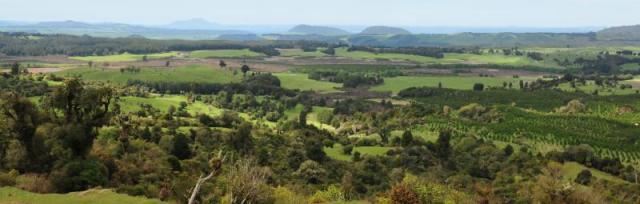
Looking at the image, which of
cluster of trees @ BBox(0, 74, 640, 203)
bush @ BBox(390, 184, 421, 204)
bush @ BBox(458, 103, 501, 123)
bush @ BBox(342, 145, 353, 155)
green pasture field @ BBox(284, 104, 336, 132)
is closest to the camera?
bush @ BBox(390, 184, 421, 204)

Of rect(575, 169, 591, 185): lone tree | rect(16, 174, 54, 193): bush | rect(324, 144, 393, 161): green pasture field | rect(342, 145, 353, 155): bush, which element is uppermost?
rect(16, 174, 54, 193): bush

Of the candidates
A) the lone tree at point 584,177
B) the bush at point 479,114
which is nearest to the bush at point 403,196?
the lone tree at point 584,177

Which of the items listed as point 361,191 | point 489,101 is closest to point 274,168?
point 361,191

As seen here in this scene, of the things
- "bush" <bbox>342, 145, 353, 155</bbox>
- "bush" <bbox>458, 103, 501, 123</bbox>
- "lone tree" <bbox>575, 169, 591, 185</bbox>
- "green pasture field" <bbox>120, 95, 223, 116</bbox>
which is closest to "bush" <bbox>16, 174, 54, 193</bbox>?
"bush" <bbox>342, 145, 353, 155</bbox>

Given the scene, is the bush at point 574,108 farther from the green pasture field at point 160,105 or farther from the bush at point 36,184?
the bush at point 36,184

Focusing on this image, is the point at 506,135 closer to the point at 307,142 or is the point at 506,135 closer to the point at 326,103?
the point at 307,142

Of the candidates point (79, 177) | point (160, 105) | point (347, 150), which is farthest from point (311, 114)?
point (79, 177)

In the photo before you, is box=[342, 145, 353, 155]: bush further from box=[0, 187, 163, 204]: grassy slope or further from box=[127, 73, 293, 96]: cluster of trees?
box=[127, 73, 293, 96]: cluster of trees
